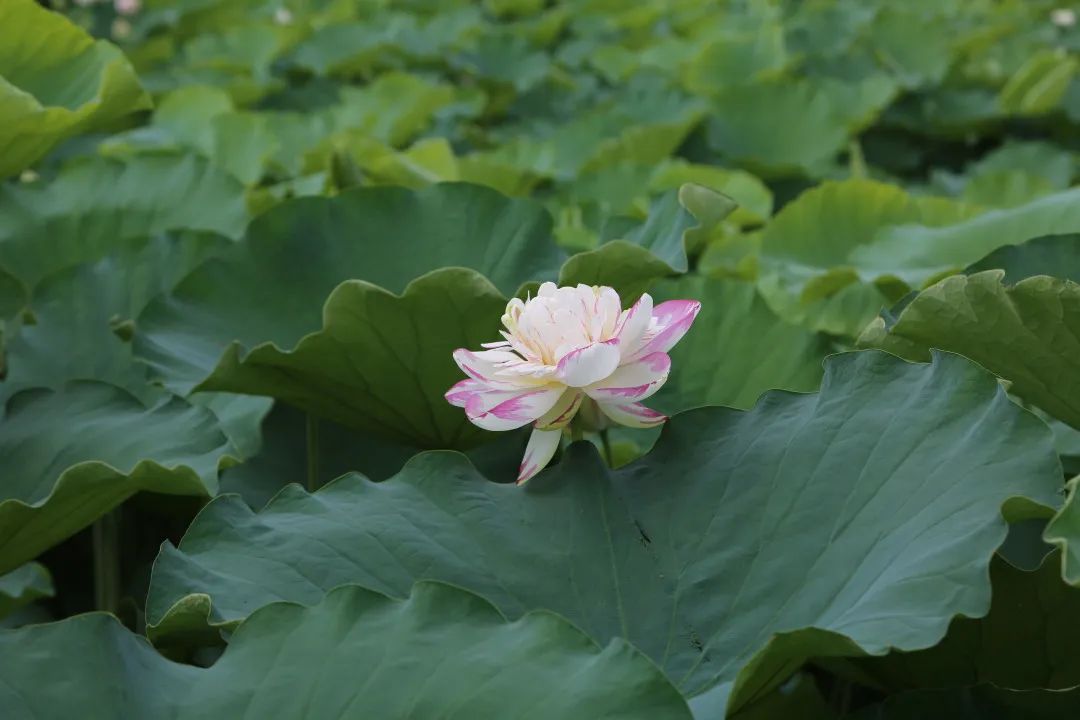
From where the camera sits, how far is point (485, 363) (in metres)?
0.78

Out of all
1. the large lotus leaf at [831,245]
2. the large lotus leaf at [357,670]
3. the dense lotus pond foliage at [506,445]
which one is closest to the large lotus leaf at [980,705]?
the dense lotus pond foliage at [506,445]

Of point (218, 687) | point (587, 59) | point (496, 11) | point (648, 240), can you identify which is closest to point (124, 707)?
point (218, 687)

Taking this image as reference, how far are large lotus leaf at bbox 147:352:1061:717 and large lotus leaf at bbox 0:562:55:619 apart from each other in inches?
15.6

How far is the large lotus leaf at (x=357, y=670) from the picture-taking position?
60 cm

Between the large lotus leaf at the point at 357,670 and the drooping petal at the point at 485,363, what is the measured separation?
6.8 inches

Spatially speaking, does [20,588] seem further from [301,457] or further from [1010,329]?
[1010,329]

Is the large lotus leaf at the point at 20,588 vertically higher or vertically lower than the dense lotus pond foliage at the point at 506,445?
lower

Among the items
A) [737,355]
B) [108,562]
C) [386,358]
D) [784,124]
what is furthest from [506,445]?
[784,124]

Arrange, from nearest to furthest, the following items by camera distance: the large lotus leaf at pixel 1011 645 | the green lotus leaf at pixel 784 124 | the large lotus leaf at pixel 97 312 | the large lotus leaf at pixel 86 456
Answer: the large lotus leaf at pixel 1011 645, the large lotus leaf at pixel 86 456, the large lotus leaf at pixel 97 312, the green lotus leaf at pixel 784 124

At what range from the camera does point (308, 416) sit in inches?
43.1

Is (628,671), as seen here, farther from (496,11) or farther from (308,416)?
(496,11)

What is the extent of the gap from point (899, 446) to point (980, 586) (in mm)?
122

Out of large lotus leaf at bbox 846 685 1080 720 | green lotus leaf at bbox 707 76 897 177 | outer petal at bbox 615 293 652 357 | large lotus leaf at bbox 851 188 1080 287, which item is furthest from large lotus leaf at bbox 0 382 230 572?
Result: green lotus leaf at bbox 707 76 897 177

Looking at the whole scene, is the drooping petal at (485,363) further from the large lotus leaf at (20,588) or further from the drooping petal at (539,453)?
the large lotus leaf at (20,588)
